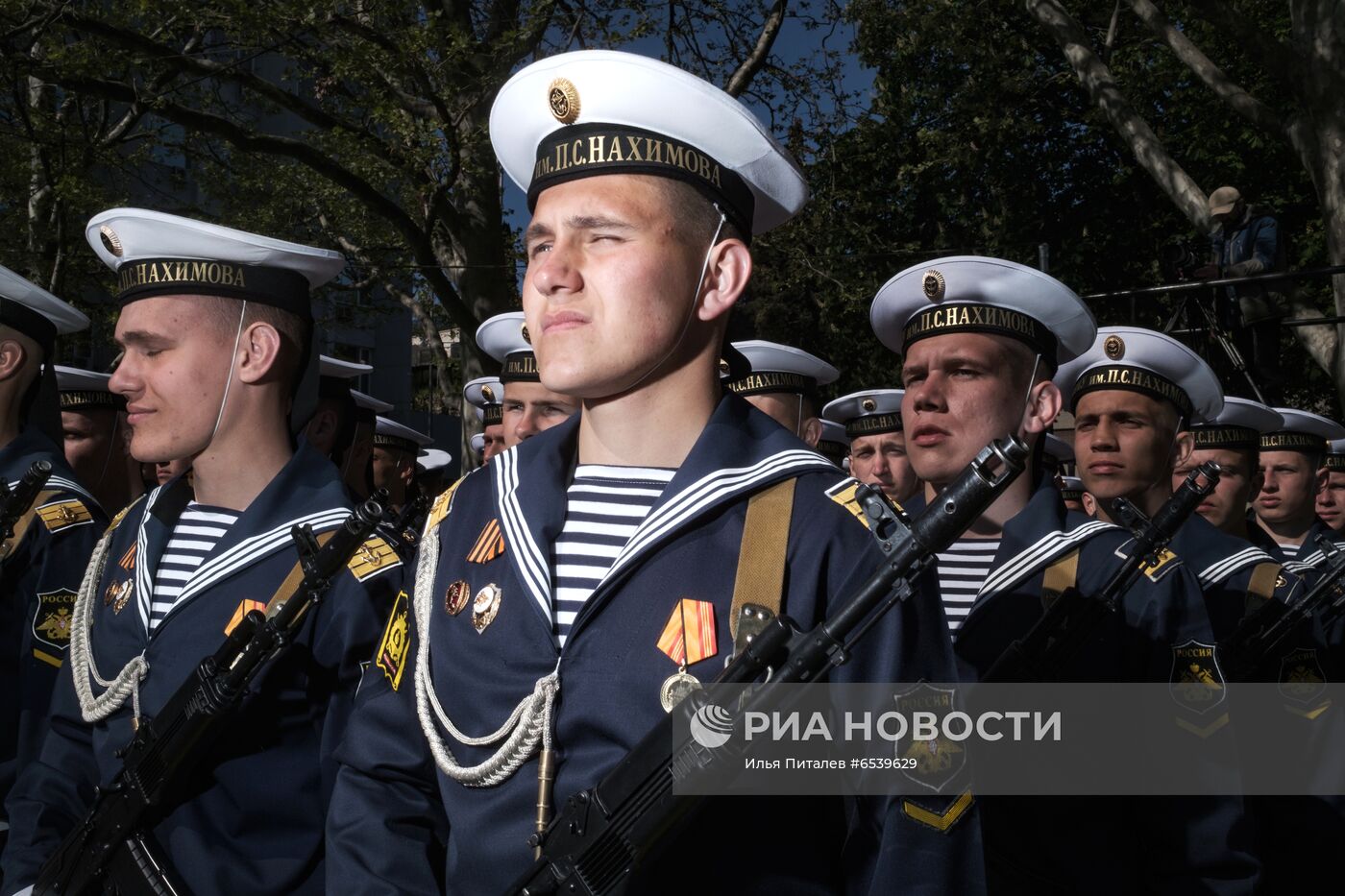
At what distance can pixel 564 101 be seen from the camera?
255 centimetres

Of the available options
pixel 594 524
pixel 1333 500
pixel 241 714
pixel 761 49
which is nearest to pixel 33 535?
pixel 241 714

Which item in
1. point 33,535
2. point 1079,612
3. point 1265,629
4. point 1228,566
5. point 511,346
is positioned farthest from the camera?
point 511,346

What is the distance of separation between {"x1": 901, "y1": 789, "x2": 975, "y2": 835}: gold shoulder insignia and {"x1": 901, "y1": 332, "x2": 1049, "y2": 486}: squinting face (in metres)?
1.70

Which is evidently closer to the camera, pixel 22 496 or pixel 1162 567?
pixel 1162 567

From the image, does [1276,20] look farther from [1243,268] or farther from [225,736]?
[225,736]

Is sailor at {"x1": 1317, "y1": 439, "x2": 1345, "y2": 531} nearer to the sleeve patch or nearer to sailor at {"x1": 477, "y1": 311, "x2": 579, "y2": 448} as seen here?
sailor at {"x1": 477, "y1": 311, "x2": 579, "y2": 448}

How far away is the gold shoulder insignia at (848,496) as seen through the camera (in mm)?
2266

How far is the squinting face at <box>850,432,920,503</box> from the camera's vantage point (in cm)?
745

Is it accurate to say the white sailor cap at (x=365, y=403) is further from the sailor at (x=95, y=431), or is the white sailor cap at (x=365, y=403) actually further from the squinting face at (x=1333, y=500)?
the squinting face at (x=1333, y=500)

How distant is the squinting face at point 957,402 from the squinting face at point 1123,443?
1.10m

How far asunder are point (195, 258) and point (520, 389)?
2.07 m

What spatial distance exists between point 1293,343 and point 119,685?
2110cm

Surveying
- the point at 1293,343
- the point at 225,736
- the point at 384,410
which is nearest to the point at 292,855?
the point at 225,736

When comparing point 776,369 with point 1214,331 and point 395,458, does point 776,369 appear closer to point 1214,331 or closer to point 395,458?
point 395,458
